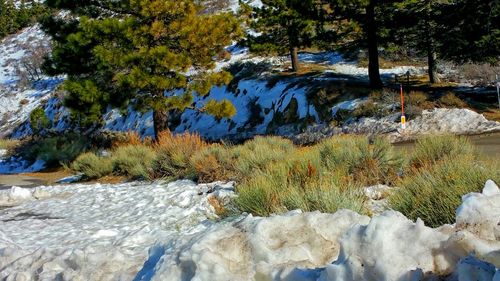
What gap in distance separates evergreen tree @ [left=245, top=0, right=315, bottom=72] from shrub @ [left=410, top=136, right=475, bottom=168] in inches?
542

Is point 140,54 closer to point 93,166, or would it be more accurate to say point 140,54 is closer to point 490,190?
point 93,166

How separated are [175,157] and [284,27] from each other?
15977 millimetres

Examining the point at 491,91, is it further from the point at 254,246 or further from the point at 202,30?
the point at 254,246

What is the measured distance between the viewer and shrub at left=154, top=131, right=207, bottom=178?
11667 mm

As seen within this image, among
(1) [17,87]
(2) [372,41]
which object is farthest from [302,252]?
(1) [17,87]

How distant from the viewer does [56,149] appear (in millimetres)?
21984

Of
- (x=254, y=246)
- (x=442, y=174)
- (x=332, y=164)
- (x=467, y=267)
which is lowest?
(x=332, y=164)

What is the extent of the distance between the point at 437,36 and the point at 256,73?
11122 millimetres

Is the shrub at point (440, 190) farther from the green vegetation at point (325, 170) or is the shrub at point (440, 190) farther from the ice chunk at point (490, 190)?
the ice chunk at point (490, 190)

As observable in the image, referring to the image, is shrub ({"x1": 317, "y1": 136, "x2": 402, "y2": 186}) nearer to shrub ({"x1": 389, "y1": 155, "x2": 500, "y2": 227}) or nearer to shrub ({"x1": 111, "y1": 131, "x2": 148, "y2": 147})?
shrub ({"x1": 389, "y1": 155, "x2": 500, "y2": 227})

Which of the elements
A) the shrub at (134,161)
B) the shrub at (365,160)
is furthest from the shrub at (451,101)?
the shrub at (134,161)

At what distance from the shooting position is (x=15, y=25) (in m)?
76.4

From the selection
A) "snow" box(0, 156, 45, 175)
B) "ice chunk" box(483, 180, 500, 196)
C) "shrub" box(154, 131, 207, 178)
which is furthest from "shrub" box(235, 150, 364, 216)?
"snow" box(0, 156, 45, 175)

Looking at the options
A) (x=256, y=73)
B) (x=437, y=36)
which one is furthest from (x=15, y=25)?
(x=437, y=36)
